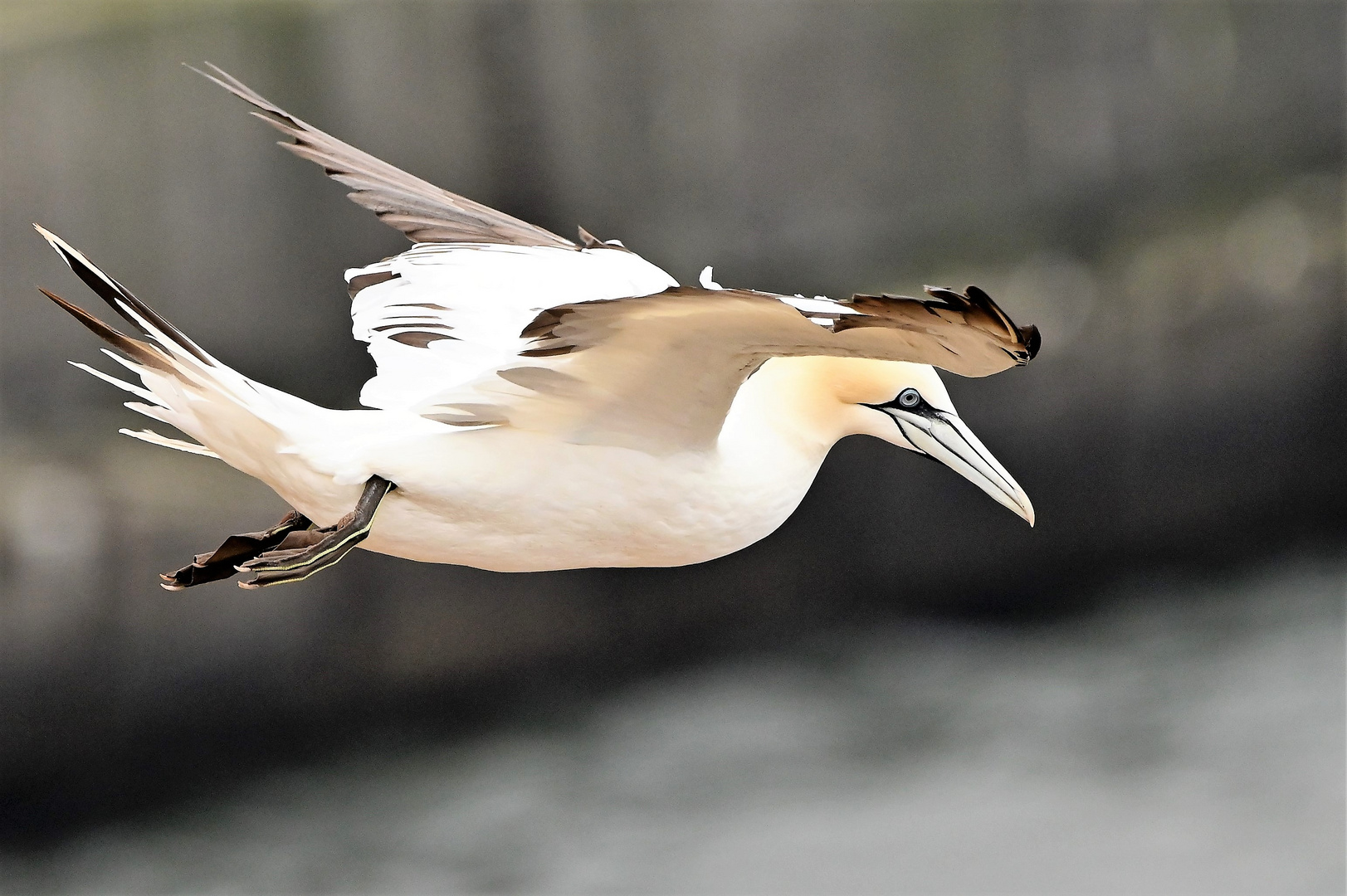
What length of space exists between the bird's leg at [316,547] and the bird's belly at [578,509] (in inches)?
1.9

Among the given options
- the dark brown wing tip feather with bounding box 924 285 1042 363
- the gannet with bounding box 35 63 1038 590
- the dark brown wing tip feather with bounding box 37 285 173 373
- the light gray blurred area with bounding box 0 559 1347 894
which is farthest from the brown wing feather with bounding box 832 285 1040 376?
the light gray blurred area with bounding box 0 559 1347 894

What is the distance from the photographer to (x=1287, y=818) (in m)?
8.55

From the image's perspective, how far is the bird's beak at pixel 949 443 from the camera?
2.63m

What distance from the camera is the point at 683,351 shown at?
2084 mm

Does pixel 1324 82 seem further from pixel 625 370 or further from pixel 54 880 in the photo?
pixel 54 880

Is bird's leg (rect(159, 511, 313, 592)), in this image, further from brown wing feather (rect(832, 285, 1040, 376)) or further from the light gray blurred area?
the light gray blurred area

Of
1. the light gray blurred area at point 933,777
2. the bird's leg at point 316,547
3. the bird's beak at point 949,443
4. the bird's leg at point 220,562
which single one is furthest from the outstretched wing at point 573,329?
the light gray blurred area at point 933,777

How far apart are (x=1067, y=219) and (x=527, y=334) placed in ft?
18.9

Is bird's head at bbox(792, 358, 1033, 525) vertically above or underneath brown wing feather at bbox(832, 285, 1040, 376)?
above

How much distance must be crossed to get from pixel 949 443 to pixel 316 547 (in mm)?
1132

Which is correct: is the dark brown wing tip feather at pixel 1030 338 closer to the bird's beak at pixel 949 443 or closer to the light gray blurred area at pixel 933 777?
the bird's beak at pixel 949 443

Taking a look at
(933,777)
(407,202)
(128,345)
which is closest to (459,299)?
(407,202)

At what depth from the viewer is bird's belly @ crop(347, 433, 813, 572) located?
92.1 inches

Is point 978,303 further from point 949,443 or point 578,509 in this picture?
point 949,443
